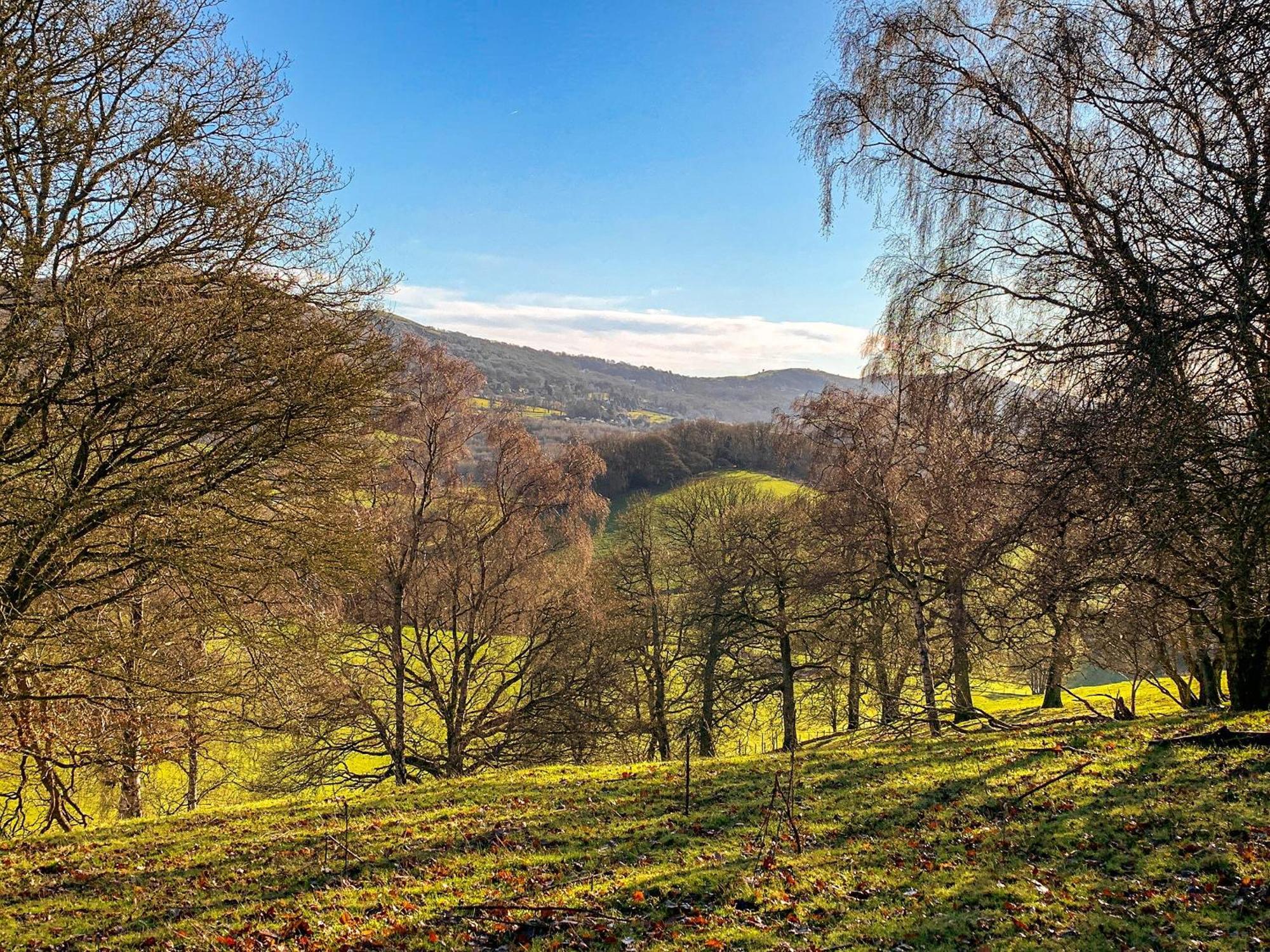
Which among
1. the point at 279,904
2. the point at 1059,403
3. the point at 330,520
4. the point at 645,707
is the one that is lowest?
the point at 645,707

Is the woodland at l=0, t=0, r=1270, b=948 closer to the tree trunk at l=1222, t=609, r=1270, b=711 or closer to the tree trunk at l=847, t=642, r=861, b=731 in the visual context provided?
the tree trunk at l=1222, t=609, r=1270, b=711

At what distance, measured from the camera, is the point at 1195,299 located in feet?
24.1

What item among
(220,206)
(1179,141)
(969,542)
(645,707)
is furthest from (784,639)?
(220,206)

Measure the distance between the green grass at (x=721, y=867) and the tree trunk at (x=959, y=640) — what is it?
7.40m

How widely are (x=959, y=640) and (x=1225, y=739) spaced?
8.66 meters

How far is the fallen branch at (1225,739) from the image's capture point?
34.3ft

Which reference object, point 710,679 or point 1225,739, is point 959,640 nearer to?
point 1225,739

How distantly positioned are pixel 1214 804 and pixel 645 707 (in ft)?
73.1

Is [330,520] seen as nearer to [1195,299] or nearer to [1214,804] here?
[1195,299]

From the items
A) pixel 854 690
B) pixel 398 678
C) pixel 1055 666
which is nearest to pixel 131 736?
pixel 398 678

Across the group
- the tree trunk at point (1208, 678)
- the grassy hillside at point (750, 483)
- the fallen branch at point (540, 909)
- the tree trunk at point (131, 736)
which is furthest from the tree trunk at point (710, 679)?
the fallen branch at point (540, 909)

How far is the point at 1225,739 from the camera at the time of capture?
10.7 meters

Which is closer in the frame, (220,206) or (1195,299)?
(1195,299)

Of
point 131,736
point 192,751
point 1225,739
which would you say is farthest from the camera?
point 192,751
